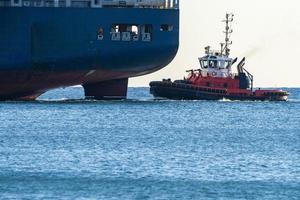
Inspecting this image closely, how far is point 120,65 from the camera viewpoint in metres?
78.7

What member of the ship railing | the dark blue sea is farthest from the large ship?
the dark blue sea

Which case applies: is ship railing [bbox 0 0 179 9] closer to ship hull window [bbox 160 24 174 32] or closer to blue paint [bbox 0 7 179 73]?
blue paint [bbox 0 7 179 73]

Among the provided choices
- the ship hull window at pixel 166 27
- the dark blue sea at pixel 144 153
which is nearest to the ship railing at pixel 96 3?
the ship hull window at pixel 166 27

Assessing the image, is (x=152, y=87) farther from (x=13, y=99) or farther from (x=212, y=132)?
(x=212, y=132)

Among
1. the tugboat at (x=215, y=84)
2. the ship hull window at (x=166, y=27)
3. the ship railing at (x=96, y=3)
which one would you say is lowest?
the tugboat at (x=215, y=84)

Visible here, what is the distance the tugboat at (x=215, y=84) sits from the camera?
8544cm

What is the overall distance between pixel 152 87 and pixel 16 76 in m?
11.7

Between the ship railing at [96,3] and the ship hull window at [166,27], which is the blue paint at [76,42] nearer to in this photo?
the ship hull window at [166,27]

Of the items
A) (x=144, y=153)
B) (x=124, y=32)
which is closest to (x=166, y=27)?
(x=124, y=32)

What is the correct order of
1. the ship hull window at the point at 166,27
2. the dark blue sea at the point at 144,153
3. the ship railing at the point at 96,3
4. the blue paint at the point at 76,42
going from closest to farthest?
the dark blue sea at the point at 144,153
the blue paint at the point at 76,42
the ship railing at the point at 96,3
the ship hull window at the point at 166,27

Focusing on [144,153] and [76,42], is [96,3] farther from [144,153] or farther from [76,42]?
[144,153]

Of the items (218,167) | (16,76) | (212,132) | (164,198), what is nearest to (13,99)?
(16,76)

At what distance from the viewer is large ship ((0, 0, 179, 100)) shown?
253 ft

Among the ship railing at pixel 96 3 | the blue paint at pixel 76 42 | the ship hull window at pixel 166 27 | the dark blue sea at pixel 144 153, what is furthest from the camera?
the ship hull window at pixel 166 27
